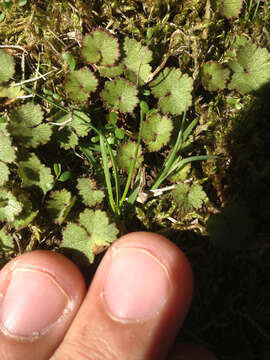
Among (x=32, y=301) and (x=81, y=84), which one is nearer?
(x=32, y=301)

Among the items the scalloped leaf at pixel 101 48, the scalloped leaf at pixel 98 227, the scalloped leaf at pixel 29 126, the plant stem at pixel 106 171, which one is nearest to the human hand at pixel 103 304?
the scalloped leaf at pixel 98 227

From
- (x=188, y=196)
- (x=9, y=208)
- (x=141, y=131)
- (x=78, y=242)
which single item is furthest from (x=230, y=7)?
(x=9, y=208)

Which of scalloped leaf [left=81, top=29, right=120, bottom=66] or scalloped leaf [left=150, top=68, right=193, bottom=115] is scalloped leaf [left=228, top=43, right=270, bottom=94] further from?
scalloped leaf [left=81, top=29, right=120, bottom=66]

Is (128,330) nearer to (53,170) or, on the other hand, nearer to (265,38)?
(53,170)

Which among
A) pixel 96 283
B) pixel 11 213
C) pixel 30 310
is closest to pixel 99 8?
pixel 11 213

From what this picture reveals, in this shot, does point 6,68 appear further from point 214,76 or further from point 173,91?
point 214,76

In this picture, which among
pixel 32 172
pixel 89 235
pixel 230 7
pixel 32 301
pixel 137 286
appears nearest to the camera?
pixel 137 286

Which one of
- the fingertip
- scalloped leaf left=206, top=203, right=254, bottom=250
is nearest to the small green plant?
scalloped leaf left=206, top=203, right=254, bottom=250
